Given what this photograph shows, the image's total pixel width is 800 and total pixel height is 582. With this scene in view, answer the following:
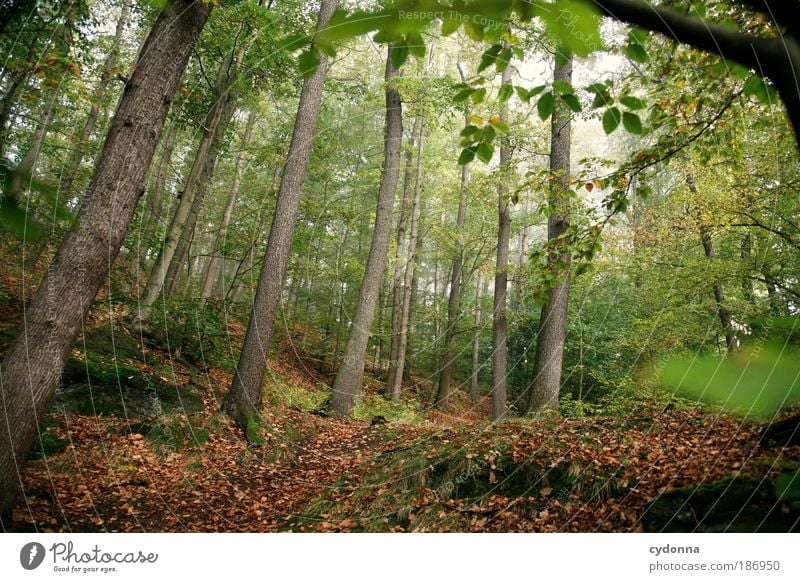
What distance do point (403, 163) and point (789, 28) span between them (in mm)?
14412

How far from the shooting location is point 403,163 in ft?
48.5

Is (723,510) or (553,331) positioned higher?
(553,331)

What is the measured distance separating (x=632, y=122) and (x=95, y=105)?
10.3 metres

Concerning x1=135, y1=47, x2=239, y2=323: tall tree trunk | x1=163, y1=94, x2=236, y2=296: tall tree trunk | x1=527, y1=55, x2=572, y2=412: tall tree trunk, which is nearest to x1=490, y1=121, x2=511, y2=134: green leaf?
x1=527, y1=55, x2=572, y2=412: tall tree trunk

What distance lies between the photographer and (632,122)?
1.17m

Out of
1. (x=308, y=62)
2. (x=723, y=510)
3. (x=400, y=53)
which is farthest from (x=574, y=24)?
(x=723, y=510)

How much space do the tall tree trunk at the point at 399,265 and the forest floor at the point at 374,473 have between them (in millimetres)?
5913

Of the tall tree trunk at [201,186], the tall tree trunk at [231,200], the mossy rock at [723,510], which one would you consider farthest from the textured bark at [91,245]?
the tall tree trunk at [231,200]

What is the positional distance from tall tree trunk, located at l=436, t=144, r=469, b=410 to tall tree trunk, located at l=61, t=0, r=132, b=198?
32.3 ft

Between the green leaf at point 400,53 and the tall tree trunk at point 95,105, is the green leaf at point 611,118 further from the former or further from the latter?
the tall tree trunk at point 95,105

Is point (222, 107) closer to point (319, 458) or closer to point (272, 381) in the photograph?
point (272, 381)

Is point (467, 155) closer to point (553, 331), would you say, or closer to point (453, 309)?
point (553, 331)
